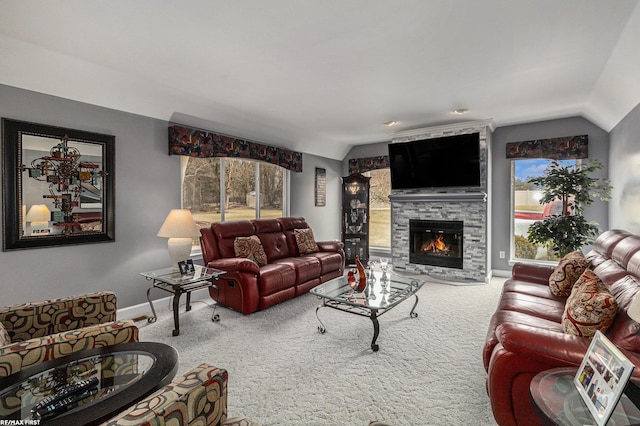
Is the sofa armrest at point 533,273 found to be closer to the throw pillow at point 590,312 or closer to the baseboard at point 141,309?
the throw pillow at point 590,312

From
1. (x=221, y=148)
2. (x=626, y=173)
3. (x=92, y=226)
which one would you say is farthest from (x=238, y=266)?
(x=626, y=173)

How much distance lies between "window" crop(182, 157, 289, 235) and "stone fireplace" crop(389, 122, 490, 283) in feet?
7.23

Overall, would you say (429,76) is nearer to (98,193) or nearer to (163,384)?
(163,384)

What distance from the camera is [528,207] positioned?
203 inches

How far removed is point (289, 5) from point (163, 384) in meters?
2.26

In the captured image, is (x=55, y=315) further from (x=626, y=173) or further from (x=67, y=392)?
(x=626, y=173)

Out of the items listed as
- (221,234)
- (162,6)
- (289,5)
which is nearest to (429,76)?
(289,5)

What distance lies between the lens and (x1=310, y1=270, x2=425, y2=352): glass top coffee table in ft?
9.07

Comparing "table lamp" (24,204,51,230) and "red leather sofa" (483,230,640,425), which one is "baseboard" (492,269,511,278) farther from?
"table lamp" (24,204,51,230)

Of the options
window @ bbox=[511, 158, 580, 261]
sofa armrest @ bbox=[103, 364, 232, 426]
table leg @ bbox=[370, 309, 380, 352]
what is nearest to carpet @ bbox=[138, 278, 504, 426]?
table leg @ bbox=[370, 309, 380, 352]

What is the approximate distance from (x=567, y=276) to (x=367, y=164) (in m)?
4.43

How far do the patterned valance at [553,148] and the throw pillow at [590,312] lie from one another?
3.67 meters

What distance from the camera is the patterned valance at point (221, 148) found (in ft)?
12.9

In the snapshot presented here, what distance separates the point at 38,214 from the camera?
9.61ft
